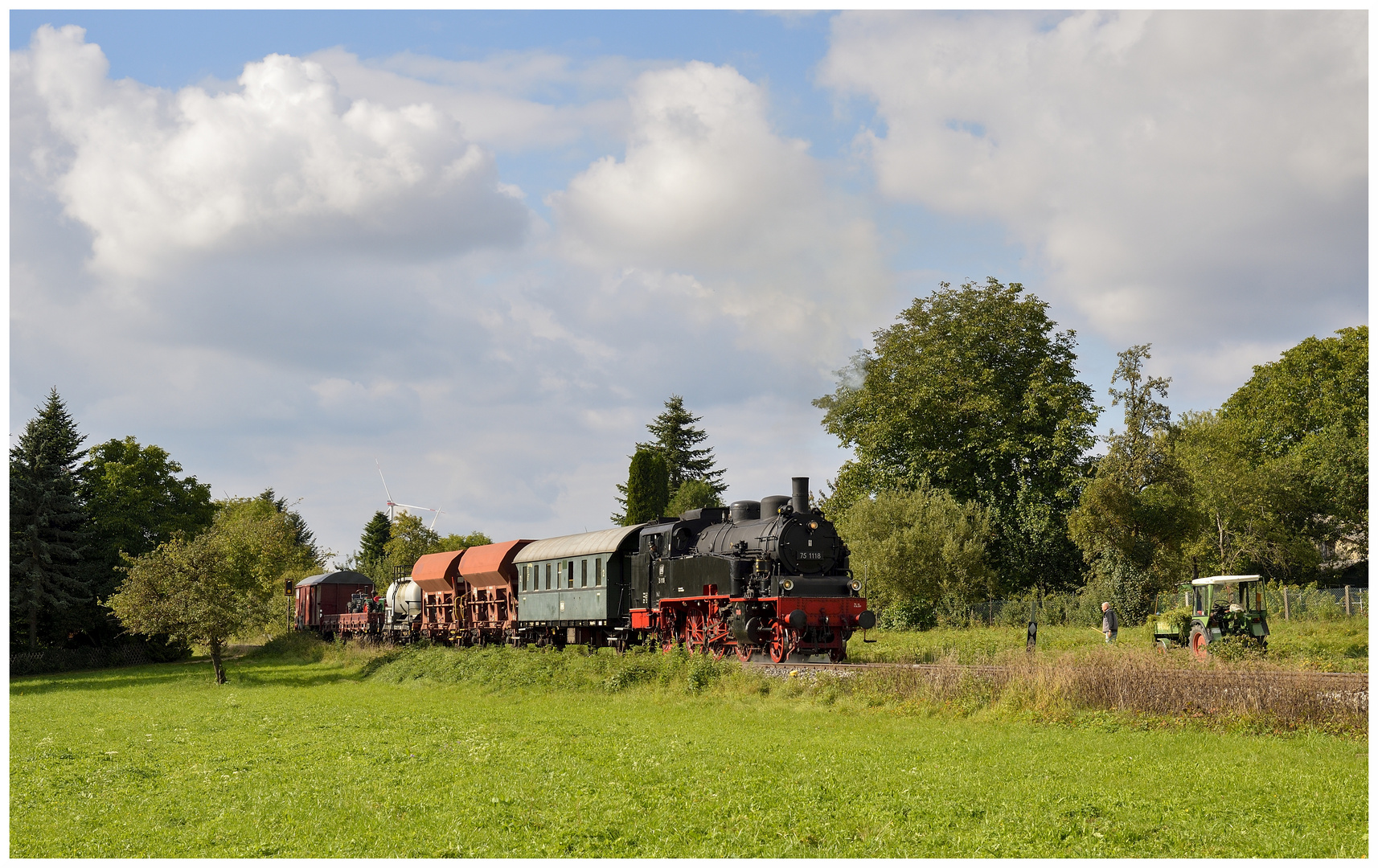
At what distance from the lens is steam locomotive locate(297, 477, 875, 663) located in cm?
2214

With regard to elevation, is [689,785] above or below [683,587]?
below

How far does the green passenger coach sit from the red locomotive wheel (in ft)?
20.8

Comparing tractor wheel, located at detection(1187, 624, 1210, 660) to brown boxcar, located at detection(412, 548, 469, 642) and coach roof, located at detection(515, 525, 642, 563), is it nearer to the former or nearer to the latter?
coach roof, located at detection(515, 525, 642, 563)

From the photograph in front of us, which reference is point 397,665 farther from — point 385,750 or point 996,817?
point 996,817

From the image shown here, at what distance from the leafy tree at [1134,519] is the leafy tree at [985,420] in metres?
1.66

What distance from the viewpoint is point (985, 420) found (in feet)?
141

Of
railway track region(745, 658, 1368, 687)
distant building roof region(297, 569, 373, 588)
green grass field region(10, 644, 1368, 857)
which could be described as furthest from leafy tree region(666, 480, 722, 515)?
green grass field region(10, 644, 1368, 857)

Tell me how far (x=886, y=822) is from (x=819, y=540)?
43.6 ft

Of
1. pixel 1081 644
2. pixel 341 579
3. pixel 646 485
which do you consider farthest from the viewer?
pixel 646 485

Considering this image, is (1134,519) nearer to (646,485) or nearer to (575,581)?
(575,581)

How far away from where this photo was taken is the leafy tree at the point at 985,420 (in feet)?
136

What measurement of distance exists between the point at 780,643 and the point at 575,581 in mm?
8980

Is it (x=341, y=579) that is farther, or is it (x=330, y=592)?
(x=341, y=579)

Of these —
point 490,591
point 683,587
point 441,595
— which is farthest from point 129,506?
point 683,587
